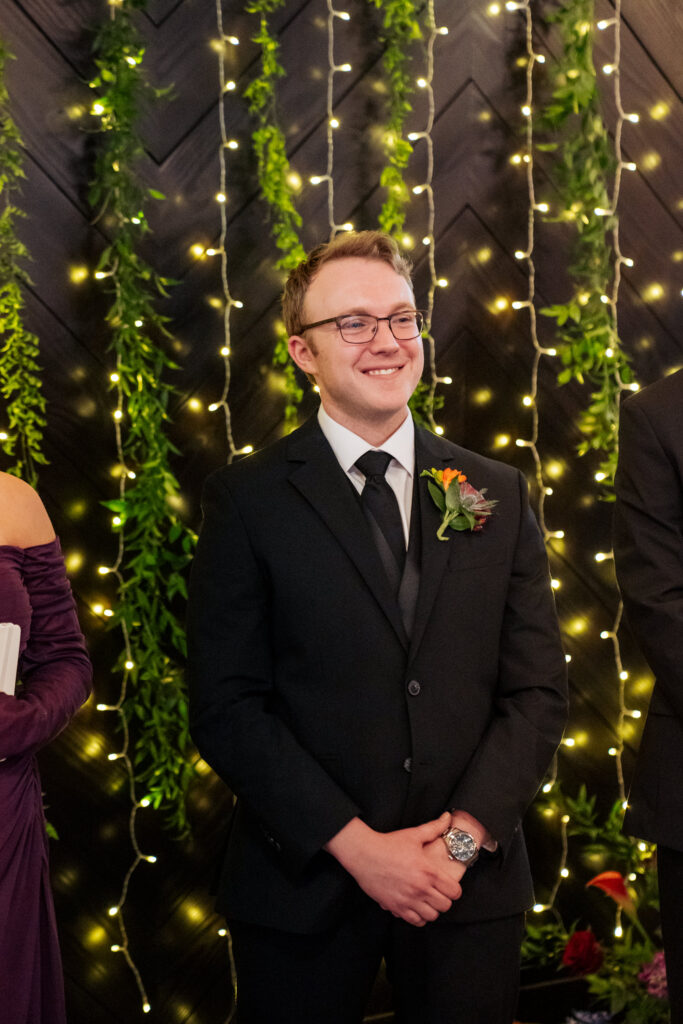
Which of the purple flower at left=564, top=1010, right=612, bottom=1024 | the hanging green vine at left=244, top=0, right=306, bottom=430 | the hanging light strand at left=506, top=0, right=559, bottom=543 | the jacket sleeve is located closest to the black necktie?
the jacket sleeve

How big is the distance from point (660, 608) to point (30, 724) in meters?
1.15

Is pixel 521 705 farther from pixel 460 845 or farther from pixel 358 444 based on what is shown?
pixel 358 444

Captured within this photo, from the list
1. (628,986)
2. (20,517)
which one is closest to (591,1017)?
(628,986)

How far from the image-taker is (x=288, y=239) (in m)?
2.73

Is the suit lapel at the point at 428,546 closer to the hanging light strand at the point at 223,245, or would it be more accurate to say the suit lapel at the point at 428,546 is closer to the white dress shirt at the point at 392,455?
the white dress shirt at the point at 392,455

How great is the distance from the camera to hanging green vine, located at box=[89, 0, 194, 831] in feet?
8.56

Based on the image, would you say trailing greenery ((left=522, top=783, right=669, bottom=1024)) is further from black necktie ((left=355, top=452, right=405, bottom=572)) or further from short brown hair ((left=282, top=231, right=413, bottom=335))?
short brown hair ((left=282, top=231, right=413, bottom=335))

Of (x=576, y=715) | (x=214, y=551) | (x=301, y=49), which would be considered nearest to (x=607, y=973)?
(x=576, y=715)

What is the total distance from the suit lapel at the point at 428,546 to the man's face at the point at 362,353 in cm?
8

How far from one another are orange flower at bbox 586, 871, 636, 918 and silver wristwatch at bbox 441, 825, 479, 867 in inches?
50.2

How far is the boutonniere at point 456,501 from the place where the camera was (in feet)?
6.19

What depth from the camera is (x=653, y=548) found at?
1.98m

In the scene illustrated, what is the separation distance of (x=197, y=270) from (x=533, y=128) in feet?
3.56

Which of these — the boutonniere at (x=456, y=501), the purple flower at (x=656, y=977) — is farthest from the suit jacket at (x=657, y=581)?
the purple flower at (x=656, y=977)
